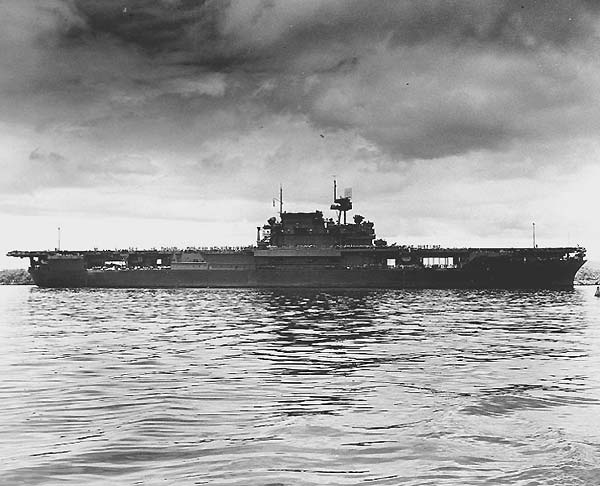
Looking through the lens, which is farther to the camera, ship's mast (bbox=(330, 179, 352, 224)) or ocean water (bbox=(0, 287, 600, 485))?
ship's mast (bbox=(330, 179, 352, 224))

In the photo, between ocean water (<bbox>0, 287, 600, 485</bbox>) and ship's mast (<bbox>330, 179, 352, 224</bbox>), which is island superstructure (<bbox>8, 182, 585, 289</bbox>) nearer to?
ship's mast (<bbox>330, 179, 352, 224</bbox>)

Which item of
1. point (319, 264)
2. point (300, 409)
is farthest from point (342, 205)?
point (300, 409)

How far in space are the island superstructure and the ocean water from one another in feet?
157

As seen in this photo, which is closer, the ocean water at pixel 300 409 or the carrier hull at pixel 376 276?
the ocean water at pixel 300 409

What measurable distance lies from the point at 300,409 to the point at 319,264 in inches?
2405

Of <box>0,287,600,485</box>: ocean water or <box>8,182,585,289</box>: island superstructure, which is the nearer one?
<box>0,287,600,485</box>: ocean water

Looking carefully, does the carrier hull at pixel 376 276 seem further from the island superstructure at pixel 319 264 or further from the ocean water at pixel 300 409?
the ocean water at pixel 300 409

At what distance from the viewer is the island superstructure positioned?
225 feet

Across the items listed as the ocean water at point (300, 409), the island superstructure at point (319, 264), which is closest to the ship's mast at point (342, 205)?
the island superstructure at point (319, 264)

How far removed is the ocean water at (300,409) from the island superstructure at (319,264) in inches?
1887

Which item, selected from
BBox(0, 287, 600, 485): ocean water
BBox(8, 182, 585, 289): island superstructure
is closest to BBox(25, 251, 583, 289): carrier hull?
BBox(8, 182, 585, 289): island superstructure

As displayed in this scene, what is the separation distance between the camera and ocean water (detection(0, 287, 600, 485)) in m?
7.25

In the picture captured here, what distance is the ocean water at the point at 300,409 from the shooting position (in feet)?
23.8

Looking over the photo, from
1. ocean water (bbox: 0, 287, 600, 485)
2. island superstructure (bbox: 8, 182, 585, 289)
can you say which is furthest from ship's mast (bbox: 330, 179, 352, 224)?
ocean water (bbox: 0, 287, 600, 485)
